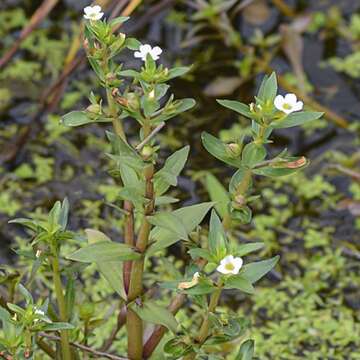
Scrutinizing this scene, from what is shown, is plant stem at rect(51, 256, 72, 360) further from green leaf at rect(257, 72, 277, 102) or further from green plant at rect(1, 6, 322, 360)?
green leaf at rect(257, 72, 277, 102)

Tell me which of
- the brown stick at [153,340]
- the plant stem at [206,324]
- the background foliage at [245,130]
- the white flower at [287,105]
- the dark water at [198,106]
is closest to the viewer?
the white flower at [287,105]

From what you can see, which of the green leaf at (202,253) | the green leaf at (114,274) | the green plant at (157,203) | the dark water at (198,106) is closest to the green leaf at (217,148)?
the green plant at (157,203)

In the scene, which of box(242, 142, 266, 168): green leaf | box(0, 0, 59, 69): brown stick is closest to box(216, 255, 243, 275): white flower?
box(242, 142, 266, 168): green leaf

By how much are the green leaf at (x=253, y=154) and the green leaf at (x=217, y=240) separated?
0.24 feet

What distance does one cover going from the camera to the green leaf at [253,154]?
40.2 inches

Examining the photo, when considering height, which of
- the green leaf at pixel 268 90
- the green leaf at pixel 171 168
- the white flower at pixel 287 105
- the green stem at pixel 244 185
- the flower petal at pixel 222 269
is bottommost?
the flower petal at pixel 222 269

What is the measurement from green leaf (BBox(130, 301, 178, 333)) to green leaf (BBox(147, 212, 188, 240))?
140 millimetres

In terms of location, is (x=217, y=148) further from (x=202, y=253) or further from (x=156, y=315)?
(x=156, y=315)

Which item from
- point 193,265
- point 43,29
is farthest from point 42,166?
point 193,265

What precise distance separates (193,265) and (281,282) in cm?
54

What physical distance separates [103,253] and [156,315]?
122mm

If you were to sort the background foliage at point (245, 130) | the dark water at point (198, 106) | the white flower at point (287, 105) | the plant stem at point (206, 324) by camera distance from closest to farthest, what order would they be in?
the white flower at point (287, 105), the plant stem at point (206, 324), the background foliage at point (245, 130), the dark water at point (198, 106)

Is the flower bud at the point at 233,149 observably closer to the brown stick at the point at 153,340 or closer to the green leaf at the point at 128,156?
the green leaf at the point at 128,156

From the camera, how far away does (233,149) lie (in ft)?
3.38
